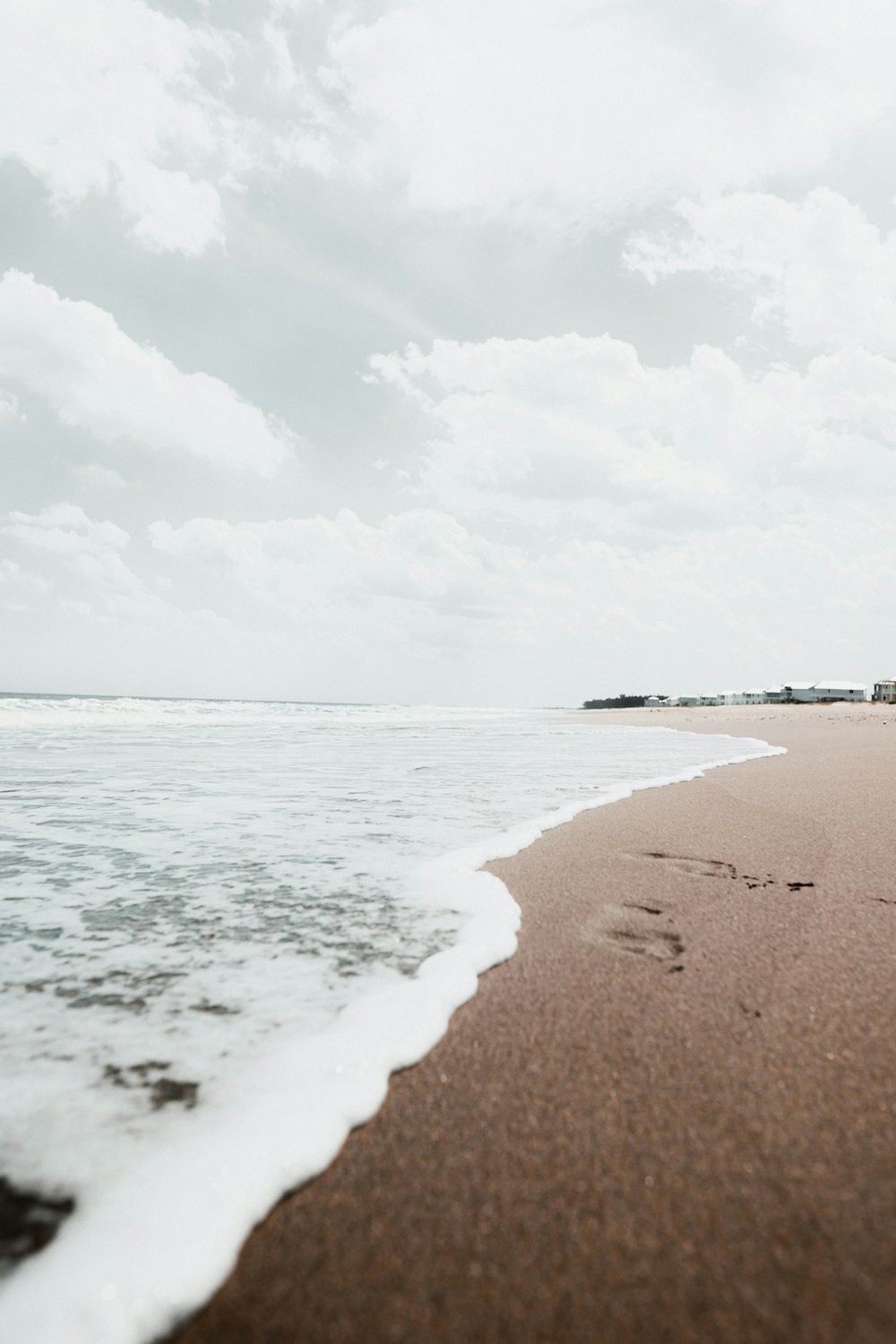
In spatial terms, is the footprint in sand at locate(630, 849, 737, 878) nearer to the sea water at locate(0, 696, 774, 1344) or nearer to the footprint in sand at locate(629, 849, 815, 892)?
the footprint in sand at locate(629, 849, 815, 892)

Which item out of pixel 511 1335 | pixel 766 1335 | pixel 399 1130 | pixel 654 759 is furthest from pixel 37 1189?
pixel 654 759

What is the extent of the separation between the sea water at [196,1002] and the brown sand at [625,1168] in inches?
5.0

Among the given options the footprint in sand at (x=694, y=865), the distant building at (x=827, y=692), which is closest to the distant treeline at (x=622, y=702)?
the distant building at (x=827, y=692)

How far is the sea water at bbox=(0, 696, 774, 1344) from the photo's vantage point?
1.18m

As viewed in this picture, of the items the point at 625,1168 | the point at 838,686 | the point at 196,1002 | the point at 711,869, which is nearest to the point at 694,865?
the point at 711,869

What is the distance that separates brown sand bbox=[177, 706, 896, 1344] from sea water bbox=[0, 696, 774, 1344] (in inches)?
5.0

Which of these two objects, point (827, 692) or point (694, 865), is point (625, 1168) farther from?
point (827, 692)

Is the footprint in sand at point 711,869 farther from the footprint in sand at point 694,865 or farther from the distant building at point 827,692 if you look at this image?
the distant building at point 827,692

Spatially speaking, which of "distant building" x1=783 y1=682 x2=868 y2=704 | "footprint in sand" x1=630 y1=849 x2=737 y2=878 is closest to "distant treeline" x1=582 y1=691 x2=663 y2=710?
"distant building" x1=783 y1=682 x2=868 y2=704

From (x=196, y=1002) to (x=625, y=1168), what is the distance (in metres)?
1.30

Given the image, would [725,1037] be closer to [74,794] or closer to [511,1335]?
[511,1335]

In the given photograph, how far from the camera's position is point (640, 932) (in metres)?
2.51

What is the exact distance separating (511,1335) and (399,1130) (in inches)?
19.8

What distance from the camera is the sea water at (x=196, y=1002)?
1.18 m
